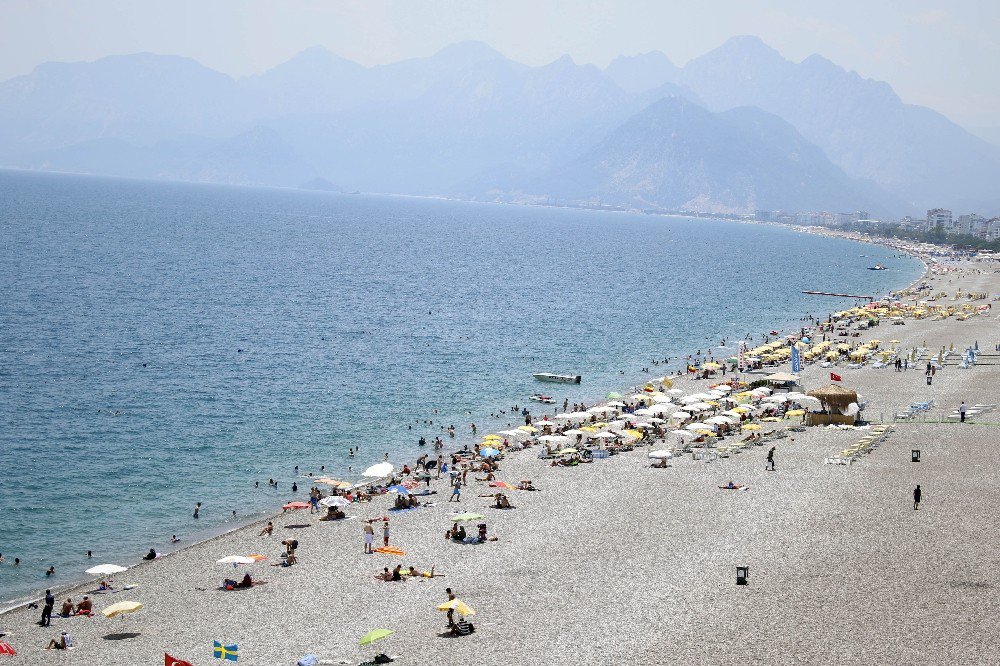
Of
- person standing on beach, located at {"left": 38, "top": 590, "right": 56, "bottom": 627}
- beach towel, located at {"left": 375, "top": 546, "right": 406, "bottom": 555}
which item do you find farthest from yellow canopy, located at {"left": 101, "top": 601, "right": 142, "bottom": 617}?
beach towel, located at {"left": 375, "top": 546, "right": 406, "bottom": 555}

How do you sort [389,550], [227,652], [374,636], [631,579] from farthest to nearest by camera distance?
[389,550] → [631,579] → [374,636] → [227,652]

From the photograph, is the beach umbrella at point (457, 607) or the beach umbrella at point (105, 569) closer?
the beach umbrella at point (457, 607)

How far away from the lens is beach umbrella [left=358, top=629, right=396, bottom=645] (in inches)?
861

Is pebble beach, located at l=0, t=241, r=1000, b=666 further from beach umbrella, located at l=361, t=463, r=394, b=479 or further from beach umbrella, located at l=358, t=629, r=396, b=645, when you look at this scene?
beach umbrella, located at l=361, t=463, r=394, b=479

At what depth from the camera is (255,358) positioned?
60406mm

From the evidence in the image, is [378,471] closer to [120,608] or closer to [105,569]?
[105,569]

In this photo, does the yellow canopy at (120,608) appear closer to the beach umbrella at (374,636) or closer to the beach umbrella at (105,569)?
the beach umbrella at (105,569)

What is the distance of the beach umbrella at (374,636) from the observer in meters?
21.9

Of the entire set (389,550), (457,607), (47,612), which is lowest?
(47,612)

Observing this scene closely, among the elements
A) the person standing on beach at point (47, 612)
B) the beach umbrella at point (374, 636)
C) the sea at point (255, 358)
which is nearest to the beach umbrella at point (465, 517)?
the sea at point (255, 358)

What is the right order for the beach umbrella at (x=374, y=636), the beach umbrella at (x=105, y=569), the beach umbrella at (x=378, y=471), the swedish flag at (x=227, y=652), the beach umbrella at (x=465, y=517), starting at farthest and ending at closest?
the beach umbrella at (x=378, y=471), the beach umbrella at (x=465, y=517), the beach umbrella at (x=105, y=569), the beach umbrella at (x=374, y=636), the swedish flag at (x=227, y=652)

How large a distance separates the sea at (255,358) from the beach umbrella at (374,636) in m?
10.8

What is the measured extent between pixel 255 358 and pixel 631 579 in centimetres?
3907

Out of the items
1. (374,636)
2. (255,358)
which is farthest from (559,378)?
(374,636)
